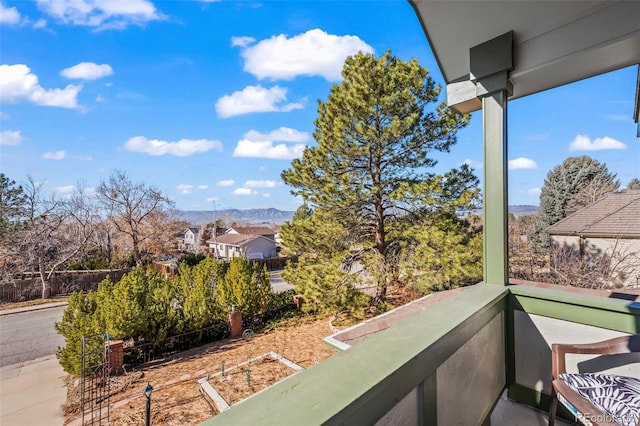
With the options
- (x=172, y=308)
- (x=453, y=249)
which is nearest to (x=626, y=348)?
(x=453, y=249)

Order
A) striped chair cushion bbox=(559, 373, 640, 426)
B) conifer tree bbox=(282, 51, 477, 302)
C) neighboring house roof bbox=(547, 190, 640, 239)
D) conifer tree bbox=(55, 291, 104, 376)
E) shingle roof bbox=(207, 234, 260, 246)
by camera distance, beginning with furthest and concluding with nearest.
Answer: shingle roof bbox=(207, 234, 260, 246) → conifer tree bbox=(282, 51, 477, 302) → conifer tree bbox=(55, 291, 104, 376) → neighboring house roof bbox=(547, 190, 640, 239) → striped chair cushion bbox=(559, 373, 640, 426)

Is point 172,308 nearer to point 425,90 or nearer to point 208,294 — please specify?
point 208,294

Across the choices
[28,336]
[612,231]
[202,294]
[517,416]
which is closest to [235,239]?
[28,336]

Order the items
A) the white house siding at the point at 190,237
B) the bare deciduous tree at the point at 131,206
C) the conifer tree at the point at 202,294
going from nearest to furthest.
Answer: the conifer tree at the point at 202,294, the bare deciduous tree at the point at 131,206, the white house siding at the point at 190,237

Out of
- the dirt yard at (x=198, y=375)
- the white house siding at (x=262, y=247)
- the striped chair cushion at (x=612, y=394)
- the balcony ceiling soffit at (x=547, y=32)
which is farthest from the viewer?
the white house siding at (x=262, y=247)

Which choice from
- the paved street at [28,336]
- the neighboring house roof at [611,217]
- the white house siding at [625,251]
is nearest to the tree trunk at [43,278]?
the paved street at [28,336]

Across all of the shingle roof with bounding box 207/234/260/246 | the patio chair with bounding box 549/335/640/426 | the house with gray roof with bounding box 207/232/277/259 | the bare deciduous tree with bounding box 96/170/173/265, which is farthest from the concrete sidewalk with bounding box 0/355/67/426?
the shingle roof with bounding box 207/234/260/246

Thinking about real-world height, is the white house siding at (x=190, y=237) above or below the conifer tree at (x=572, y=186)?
below

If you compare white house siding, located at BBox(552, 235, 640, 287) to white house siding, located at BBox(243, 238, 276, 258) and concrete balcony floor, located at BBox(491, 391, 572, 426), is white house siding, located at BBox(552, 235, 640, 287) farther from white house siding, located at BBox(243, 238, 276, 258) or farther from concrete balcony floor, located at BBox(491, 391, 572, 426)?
white house siding, located at BBox(243, 238, 276, 258)

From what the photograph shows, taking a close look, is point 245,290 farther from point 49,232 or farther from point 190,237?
point 190,237

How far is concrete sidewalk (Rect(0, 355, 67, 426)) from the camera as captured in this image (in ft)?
14.3

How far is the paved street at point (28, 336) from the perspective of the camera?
22.3ft

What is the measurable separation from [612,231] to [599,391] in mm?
4231

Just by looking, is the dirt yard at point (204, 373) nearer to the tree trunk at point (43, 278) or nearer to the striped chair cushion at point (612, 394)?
the striped chair cushion at point (612, 394)
